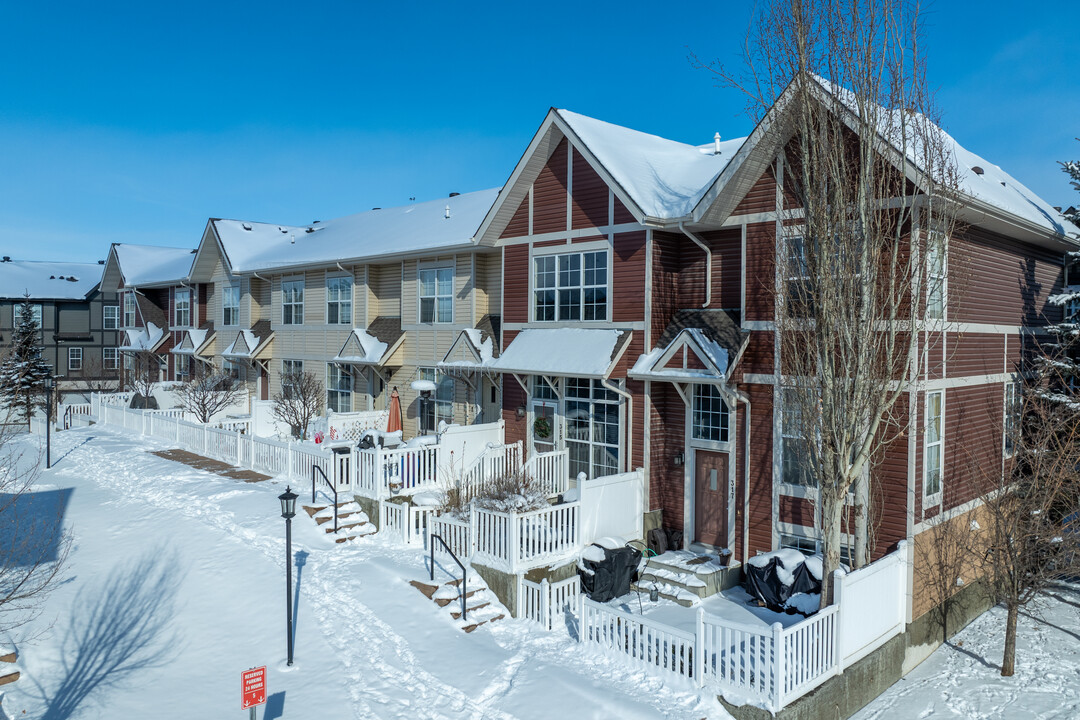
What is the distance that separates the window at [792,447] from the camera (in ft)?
42.6

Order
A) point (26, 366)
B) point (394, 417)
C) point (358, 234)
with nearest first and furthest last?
1. point (394, 417)
2. point (358, 234)
3. point (26, 366)

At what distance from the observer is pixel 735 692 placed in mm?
9852

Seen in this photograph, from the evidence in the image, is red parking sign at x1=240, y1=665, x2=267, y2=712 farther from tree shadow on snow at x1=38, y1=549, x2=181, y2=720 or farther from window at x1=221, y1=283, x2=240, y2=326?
window at x1=221, y1=283, x2=240, y2=326

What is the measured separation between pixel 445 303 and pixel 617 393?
24.7 ft

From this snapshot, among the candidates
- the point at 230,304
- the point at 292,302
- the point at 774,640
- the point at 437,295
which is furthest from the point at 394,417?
the point at 774,640

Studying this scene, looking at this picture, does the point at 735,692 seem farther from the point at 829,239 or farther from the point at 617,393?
the point at 617,393

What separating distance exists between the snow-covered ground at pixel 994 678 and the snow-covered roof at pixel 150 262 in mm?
34011

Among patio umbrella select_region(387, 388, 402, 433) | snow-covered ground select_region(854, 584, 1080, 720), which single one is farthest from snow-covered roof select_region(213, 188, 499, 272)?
snow-covered ground select_region(854, 584, 1080, 720)

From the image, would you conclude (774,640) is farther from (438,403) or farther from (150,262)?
(150,262)

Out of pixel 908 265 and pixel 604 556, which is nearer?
pixel 908 265

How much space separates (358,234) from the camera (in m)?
28.0

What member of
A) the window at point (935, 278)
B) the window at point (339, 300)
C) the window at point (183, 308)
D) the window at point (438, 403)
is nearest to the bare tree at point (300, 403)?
the window at point (339, 300)

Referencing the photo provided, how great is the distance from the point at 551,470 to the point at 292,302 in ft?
51.0

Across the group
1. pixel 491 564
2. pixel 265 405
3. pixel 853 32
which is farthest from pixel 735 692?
pixel 265 405
